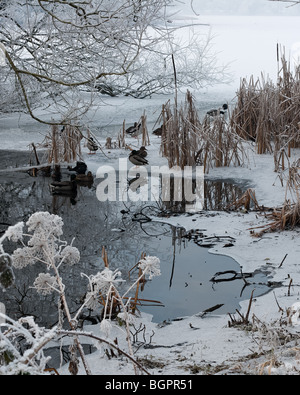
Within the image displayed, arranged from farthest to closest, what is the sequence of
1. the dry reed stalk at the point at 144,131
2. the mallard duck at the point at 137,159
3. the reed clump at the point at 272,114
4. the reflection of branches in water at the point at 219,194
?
the dry reed stalk at the point at 144,131 → the mallard duck at the point at 137,159 → the reed clump at the point at 272,114 → the reflection of branches in water at the point at 219,194

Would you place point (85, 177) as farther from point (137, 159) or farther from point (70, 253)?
point (70, 253)

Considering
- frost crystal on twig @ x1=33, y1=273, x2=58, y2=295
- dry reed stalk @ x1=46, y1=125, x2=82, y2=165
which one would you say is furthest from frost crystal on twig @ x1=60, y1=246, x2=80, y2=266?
dry reed stalk @ x1=46, y1=125, x2=82, y2=165

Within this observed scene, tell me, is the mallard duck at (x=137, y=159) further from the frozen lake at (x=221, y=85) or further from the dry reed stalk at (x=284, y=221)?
the dry reed stalk at (x=284, y=221)

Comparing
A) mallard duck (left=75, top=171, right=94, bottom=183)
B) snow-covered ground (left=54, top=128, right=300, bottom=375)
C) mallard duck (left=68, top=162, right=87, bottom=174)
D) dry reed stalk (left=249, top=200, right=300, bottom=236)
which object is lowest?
snow-covered ground (left=54, top=128, right=300, bottom=375)

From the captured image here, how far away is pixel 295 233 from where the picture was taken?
5711 millimetres

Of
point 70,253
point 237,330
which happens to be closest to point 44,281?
point 70,253

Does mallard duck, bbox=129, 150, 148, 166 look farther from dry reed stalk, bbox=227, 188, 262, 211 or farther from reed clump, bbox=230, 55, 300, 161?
dry reed stalk, bbox=227, 188, 262, 211

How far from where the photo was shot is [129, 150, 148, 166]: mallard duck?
28.6ft

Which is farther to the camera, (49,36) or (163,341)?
(49,36)

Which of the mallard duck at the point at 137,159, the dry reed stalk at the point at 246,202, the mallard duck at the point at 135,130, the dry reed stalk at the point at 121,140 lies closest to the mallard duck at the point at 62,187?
the mallard duck at the point at 137,159

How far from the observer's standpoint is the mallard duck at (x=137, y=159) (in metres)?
8.71

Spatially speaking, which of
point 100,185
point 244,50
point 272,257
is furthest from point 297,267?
point 244,50
